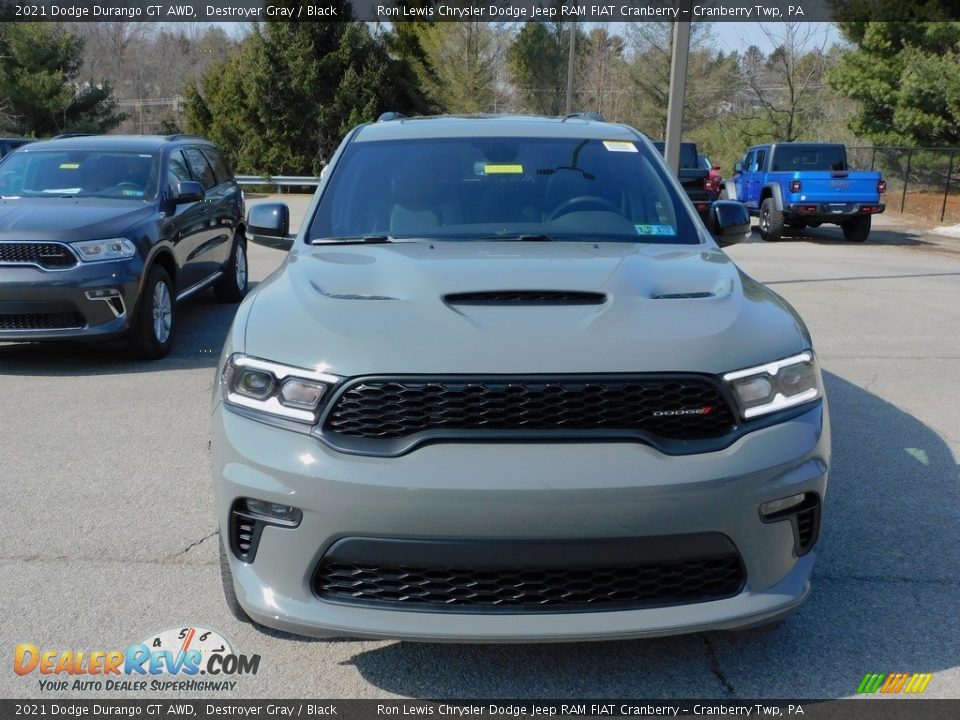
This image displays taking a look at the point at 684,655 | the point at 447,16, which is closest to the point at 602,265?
the point at 684,655

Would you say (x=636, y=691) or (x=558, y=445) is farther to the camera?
(x=636, y=691)

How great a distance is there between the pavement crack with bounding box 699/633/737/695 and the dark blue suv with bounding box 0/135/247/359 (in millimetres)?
5561

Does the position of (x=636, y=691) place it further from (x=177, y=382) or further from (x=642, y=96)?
(x=642, y=96)

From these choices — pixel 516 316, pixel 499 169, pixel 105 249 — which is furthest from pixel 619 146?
pixel 105 249

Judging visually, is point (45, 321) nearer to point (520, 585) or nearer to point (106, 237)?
point (106, 237)

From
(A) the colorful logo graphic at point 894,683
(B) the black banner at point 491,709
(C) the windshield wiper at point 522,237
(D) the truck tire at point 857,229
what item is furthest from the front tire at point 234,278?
(D) the truck tire at point 857,229

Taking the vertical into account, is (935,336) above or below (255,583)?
below

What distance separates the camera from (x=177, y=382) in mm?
6949

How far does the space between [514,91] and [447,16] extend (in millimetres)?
6613

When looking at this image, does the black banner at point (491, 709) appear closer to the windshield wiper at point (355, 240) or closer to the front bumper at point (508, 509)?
the front bumper at point (508, 509)

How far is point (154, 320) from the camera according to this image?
7.61 metres

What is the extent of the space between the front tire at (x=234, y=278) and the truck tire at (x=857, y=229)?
13141 mm

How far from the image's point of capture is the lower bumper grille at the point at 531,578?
254cm

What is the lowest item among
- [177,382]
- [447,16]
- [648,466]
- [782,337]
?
[177,382]
